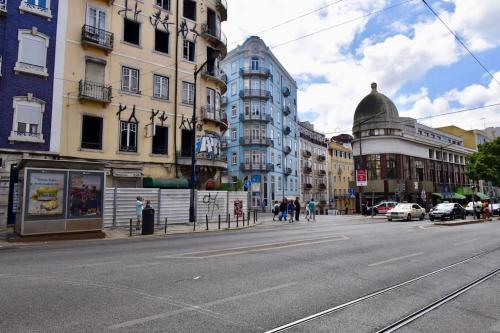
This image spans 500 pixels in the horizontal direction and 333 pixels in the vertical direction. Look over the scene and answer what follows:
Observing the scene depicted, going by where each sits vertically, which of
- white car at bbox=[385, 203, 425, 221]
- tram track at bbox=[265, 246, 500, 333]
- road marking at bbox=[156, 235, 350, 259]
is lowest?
tram track at bbox=[265, 246, 500, 333]

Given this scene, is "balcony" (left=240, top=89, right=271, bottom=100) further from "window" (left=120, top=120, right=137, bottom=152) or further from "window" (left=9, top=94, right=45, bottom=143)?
"window" (left=9, top=94, right=45, bottom=143)

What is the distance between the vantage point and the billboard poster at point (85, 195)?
650 inches

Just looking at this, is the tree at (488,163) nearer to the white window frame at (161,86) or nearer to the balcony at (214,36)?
the balcony at (214,36)

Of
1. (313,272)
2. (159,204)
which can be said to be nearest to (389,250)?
(313,272)

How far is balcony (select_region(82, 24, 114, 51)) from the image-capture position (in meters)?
24.9

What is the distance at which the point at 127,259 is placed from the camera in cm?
1005

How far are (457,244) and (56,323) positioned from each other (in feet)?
46.3

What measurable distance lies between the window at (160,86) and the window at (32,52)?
7656mm

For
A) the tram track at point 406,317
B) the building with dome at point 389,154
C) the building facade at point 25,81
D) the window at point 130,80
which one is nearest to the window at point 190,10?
the window at point 130,80

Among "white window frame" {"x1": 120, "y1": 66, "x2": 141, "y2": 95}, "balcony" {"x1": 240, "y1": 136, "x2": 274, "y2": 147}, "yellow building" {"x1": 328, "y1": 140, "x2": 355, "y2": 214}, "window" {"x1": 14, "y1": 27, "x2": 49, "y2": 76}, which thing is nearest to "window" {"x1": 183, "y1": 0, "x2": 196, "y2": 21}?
"white window frame" {"x1": 120, "y1": 66, "x2": 141, "y2": 95}

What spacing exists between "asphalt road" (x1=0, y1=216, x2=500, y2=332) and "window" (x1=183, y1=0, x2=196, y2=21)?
2555 cm

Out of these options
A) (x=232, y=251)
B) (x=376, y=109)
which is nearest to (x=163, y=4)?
(x=232, y=251)

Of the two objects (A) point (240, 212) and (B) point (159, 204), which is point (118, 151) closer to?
(B) point (159, 204)

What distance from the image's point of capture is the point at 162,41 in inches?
1180
